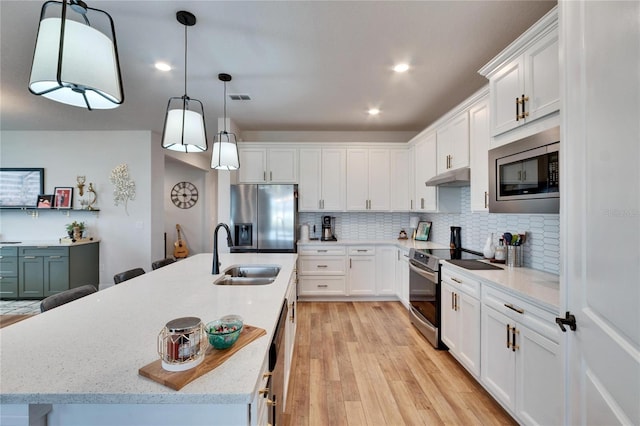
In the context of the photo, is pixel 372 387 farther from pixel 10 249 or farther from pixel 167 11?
pixel 10 249

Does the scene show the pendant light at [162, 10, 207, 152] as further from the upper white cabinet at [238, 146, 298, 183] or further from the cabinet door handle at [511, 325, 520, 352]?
the cabinet door handle at [511, 325, 520, 352]

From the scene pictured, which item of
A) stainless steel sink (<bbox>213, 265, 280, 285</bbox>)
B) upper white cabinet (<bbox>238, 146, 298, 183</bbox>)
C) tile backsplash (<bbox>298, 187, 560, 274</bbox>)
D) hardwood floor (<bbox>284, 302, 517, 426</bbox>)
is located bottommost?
hardwood floor (<bbox>284, 302, 517, 426</bbox>)

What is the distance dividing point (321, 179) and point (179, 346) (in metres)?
3.55

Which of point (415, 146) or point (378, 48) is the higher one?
point (378, 48)

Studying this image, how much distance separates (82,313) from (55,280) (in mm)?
4134

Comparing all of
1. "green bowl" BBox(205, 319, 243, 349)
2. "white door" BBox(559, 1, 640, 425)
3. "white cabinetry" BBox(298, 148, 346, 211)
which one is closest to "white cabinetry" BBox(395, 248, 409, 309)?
"white cabinetry" BBox(298, 148, 346, 211)

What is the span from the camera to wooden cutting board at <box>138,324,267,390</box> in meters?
0.74

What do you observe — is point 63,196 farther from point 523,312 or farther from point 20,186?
point 523,312

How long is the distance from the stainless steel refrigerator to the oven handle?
1635 millimetres

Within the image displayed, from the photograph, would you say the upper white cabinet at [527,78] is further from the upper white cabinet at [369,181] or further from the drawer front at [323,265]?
the drawer front at [323,265]

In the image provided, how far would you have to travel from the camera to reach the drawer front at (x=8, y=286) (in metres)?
A: 4.12

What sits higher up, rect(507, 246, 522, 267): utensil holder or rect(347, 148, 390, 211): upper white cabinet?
rect(347, 148, 390, 211): upper white cabinet

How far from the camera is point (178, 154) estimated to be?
5684 mm

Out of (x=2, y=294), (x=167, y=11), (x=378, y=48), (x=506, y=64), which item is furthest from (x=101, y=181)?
(x=506, y=64)
